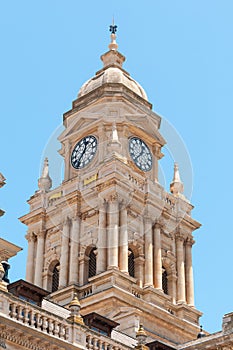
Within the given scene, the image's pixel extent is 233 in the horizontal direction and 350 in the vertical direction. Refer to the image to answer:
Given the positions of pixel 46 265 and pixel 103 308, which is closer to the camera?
pixel 103 308

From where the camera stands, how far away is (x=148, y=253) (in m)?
67.0

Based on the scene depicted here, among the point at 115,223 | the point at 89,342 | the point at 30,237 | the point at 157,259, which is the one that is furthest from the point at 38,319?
the point at 30,237

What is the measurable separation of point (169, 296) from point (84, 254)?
7264 mm

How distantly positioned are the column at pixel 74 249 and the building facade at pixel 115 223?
3.0 inches

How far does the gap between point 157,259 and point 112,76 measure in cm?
1772

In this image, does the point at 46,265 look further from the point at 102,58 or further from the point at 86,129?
the point at 102,58

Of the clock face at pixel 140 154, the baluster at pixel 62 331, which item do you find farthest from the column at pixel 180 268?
the baluster at pixel 62 331

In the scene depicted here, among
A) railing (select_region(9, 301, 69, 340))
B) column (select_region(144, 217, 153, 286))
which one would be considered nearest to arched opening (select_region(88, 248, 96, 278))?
column (select_region(144, 217, 153, 286))

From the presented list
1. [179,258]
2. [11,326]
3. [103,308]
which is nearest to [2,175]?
[11,326]

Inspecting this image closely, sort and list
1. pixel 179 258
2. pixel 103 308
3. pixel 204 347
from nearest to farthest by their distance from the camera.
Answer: pixel 204 347 < pixel 103 308 < pixel 179 258

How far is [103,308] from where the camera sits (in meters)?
60.8

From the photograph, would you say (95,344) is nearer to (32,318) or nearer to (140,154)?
(32,318)

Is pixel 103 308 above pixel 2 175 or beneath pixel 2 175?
above

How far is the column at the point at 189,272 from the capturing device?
226 ft
